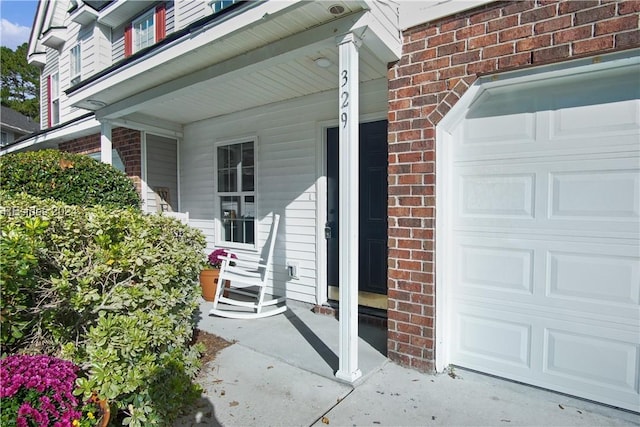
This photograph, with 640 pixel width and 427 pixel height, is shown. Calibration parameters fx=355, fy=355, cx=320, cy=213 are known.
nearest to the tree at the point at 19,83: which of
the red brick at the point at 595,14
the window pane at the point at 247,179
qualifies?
the window pane at the point at 247,179

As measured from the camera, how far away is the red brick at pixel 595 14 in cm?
210

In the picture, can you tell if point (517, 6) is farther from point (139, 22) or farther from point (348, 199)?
point (139, 22)

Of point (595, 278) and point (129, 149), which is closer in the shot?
point (595, 278)

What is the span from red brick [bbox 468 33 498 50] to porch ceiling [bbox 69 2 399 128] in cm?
60

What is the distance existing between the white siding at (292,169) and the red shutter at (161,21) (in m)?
2.82

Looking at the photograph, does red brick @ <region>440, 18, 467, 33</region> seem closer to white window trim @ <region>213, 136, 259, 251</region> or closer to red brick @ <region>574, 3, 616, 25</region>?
red brick @ <region>574, 3, 616, 25</region>

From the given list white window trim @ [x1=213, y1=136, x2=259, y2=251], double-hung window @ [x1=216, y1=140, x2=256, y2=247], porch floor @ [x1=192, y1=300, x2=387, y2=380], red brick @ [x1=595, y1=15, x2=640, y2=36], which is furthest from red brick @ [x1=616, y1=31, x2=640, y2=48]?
double-hung window @ [x1=216, y1=140, x2=256, y2=247]

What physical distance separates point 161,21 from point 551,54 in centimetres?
690

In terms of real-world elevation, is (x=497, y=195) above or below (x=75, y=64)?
below

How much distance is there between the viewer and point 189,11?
20.3ft

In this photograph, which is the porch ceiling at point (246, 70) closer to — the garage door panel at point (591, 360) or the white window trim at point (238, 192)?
the white window trim at point (238, 192)

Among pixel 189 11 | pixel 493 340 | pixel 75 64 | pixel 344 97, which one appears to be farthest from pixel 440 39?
pixel 75 64

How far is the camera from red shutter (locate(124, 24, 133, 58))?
7441 millimetres

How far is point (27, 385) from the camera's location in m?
1.61
